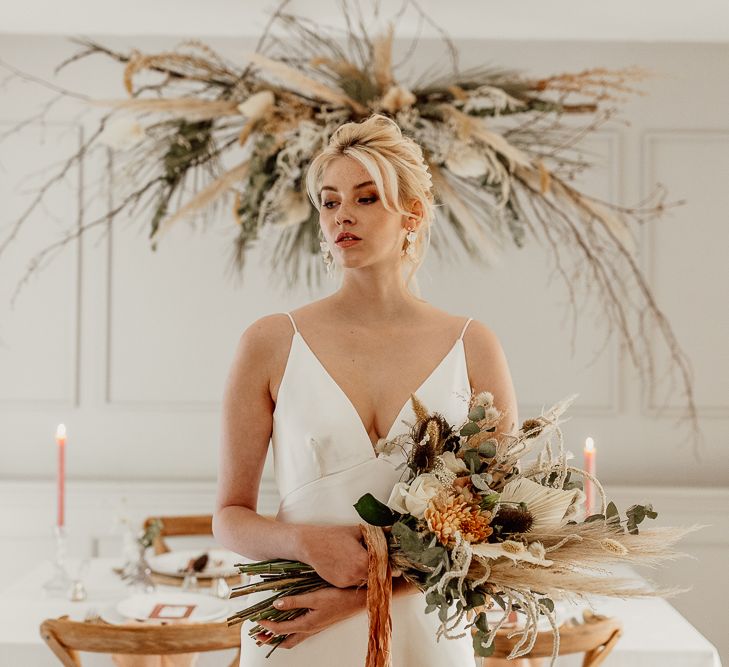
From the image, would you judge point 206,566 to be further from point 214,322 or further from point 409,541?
point 409,541

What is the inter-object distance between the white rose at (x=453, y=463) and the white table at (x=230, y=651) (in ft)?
3.15

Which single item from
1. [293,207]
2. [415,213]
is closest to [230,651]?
[415,213]

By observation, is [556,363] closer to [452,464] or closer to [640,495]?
[640,495]

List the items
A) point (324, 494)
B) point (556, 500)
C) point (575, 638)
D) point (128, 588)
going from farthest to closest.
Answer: point (128, 588) → point (575, 638) → point (324, 494) → point (556, 500)

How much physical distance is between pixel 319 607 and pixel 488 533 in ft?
1.01

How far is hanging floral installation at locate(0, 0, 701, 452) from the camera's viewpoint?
9.32 ft

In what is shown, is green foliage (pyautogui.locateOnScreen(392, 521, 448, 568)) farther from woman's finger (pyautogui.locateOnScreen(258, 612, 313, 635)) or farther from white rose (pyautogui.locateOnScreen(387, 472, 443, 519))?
woman's finger (pyautogui.locateOnScreen(258, 612, 313, 635))

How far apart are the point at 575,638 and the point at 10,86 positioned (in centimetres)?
273

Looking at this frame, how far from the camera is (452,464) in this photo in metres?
1.17

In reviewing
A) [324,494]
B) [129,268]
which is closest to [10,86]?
[129,268]

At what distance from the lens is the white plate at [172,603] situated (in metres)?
2.09

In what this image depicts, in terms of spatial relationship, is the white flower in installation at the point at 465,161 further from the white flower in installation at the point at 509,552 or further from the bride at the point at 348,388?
the white flower in installation at the point at 509,552

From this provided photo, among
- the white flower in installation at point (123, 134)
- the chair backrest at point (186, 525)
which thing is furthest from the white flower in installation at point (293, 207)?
the chair backrest at point (186, 525)

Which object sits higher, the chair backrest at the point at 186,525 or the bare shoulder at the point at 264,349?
the bare shoulder at the point at 264,349
